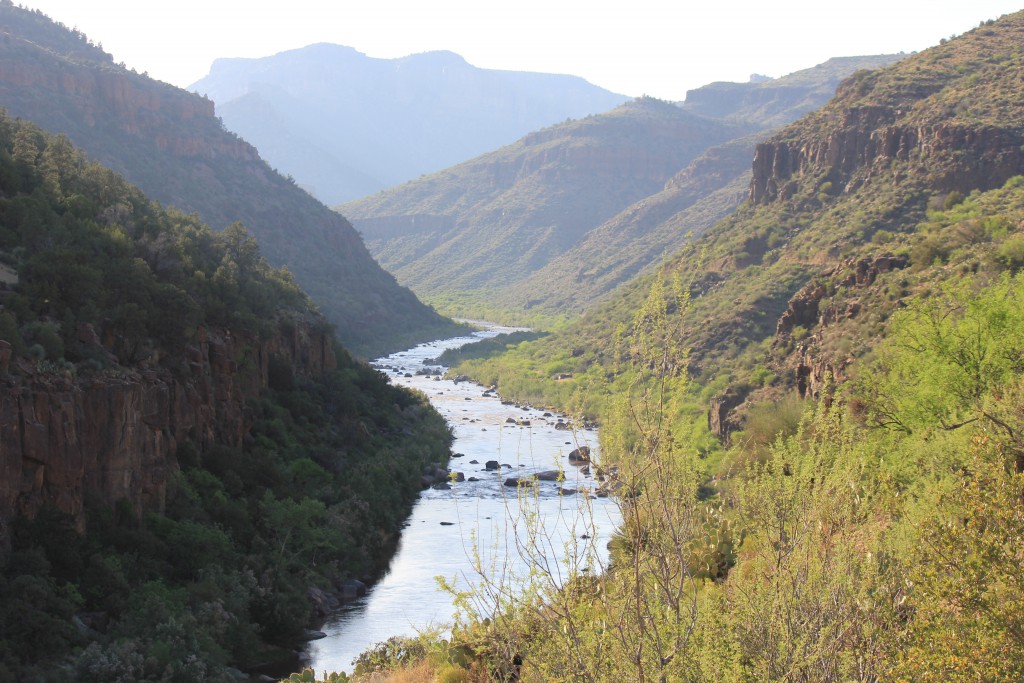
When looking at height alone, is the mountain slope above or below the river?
above

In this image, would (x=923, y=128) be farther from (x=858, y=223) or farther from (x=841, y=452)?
(x=841, y=452)

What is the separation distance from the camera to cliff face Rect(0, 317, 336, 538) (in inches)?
1024

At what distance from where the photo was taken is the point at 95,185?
44250mm

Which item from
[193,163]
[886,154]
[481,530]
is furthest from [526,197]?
[481,530]

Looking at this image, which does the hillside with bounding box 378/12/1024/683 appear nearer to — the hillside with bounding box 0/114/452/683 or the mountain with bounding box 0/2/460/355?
the hillside with bounding box 0/114/452/683

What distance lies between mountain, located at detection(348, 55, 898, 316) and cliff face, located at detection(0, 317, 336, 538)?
82.3 m

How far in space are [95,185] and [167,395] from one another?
611 inches

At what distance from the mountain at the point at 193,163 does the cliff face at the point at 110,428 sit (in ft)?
150

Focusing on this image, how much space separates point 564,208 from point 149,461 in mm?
137288

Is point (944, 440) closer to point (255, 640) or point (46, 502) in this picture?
A: point (255, 640)

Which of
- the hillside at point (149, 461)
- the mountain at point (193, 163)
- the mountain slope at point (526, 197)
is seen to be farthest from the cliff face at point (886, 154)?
the mountain slope at point (526, 197)

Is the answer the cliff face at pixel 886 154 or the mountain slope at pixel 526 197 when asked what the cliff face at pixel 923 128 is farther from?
the mountain slope at pixel 526 197

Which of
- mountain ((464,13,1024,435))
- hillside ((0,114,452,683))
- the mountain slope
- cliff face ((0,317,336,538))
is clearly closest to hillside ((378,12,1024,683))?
mountain ((464,13,1024,435))

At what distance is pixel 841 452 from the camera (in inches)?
499
